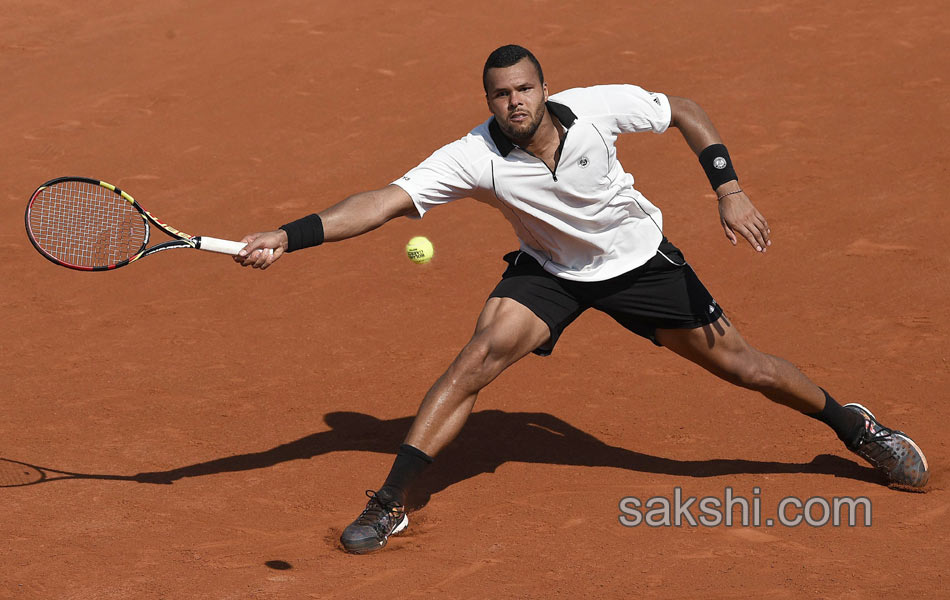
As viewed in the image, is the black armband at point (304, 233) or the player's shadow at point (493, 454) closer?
the black armband at point (304, 233)

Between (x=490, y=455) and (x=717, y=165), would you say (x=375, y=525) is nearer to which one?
(x=490, y=455)

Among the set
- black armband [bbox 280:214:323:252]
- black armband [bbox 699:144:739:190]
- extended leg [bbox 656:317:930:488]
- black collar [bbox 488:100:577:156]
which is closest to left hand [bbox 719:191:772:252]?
black armband [bbox 699:144:739:190]

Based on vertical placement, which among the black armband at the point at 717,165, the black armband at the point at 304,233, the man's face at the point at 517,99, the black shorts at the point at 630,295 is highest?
the man's face at the point at 517,99

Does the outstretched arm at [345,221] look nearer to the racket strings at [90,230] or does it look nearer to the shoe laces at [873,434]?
the racket strings at [90,230]

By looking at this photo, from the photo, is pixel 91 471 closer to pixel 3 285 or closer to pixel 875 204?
pixel 3 285

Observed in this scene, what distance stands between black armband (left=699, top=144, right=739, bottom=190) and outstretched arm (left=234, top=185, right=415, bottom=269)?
56.9 inches

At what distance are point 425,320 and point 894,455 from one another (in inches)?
138

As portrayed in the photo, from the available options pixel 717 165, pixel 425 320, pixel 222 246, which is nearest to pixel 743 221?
pixel 717 165

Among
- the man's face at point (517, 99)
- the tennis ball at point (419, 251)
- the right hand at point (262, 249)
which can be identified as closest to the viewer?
the right hand at point (262, 249)

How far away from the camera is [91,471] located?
19.1 feet

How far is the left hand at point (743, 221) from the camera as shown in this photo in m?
5.13

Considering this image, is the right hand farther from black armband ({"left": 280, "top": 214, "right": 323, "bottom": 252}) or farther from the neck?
the neck

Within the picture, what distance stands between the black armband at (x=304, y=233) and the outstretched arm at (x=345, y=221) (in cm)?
2

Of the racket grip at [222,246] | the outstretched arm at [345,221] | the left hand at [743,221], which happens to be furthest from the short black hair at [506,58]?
the racket grip at [222,246]
